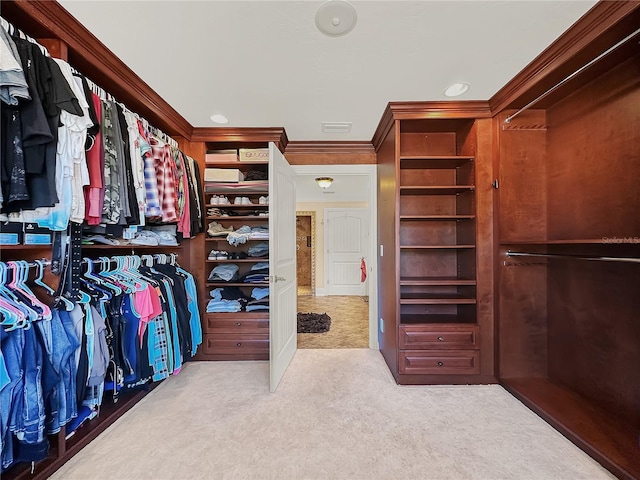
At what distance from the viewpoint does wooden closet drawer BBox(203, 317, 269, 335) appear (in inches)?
108

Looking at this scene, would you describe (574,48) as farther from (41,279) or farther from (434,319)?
(41,279)

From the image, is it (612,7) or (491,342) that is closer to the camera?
(612,7)

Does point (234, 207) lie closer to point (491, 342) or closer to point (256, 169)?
point (256, 169)

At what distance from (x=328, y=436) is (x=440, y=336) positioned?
3.87 feet

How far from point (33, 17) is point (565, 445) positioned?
3.48m

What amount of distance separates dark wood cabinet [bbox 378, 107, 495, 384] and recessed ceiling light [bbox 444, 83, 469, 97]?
146mm

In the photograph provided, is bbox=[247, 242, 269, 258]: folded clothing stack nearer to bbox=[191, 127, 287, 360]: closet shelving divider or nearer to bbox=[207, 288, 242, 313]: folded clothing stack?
bbox=[191, 127, 287, 360]: closet shelving divider

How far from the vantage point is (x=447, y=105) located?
231cm

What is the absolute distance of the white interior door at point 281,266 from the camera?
87.4 inches

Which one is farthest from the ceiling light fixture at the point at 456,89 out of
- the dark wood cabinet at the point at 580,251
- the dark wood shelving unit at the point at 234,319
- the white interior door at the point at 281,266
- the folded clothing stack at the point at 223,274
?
the folded clothing stack at the point at 223,274

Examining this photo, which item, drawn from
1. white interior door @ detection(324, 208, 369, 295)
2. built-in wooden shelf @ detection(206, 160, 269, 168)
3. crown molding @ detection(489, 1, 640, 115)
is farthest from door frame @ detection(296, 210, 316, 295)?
crown molding @ detection(489, 1, 640, 115)

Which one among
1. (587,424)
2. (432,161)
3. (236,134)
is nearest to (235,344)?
(236,134)

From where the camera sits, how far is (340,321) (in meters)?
4.23

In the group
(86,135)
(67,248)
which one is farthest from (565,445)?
(86,135)
